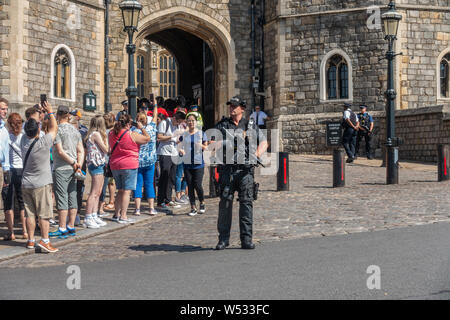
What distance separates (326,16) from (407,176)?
361 inches

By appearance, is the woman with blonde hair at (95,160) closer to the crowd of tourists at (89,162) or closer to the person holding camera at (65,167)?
the crowd of tourists at (89,162)

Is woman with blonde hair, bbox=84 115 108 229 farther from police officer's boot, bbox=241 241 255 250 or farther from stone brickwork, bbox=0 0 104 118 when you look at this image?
stone brickwork, bbox=0 0 104 118

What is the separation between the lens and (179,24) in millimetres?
25234

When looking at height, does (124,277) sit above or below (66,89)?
below

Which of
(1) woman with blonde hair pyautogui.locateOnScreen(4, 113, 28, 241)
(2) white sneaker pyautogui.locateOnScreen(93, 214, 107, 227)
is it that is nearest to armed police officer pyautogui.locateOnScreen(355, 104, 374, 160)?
(2) white sneaker pyautogui.locateOnScreen(93, 214, 107, 227)

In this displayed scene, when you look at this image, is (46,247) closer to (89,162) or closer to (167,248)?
(167,248)

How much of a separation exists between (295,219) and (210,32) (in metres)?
17.0

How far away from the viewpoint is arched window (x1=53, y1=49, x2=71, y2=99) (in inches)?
848

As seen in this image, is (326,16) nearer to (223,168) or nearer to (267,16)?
(267,16)

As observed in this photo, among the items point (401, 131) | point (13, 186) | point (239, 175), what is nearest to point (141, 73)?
point (401, 131)

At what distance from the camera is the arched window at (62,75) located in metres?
21.5

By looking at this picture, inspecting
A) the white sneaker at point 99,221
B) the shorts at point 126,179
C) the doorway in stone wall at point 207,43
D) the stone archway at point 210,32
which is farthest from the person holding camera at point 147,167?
the stone archway at point 210,32

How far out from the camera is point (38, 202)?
24.5ft
